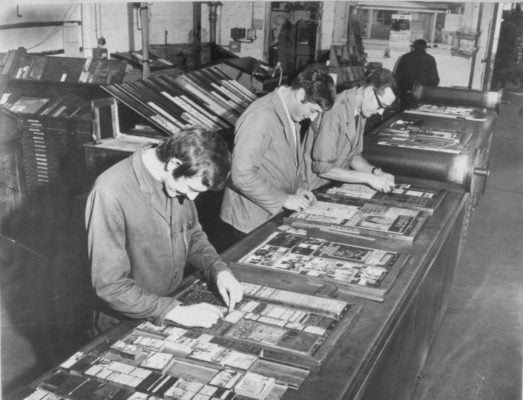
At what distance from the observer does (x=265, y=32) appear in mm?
11102

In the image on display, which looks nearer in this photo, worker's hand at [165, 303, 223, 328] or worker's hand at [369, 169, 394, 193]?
worker's hand at [165, 303, 223, 328]

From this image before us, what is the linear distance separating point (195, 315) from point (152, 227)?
37cm

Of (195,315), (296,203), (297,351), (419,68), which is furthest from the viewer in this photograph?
(419,68)

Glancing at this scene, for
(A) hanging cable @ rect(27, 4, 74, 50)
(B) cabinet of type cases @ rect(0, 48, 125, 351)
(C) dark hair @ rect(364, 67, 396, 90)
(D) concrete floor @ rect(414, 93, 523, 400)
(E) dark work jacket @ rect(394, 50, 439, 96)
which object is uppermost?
(A) hanging cable @ rect(27, 4, 74, 50)

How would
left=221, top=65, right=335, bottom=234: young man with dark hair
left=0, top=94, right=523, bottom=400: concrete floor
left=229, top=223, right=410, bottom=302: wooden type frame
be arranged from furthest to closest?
left=0, top=94, right=523, bottom=400: concrete floor < left=221, top=65, right=335, bottom=234: young man with dark hair < left=229, top=223, right=410, bottom=302: wooden type frame

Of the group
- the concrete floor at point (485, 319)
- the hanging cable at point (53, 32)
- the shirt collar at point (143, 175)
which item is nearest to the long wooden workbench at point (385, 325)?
the concrete floor at point (485, 319)

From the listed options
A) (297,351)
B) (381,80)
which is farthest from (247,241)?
(381,80)

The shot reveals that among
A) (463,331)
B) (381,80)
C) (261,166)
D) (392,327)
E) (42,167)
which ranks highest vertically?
(381,80)

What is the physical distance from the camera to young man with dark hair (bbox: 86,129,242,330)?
5.72 feet

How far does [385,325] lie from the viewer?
1817 millimetres

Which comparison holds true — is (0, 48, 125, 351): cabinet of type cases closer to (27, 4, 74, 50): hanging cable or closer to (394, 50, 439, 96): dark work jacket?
(27, 4, 74, 50): hanging cable

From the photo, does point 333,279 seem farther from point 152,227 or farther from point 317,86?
point 317,86

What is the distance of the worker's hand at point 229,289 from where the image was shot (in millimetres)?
1855

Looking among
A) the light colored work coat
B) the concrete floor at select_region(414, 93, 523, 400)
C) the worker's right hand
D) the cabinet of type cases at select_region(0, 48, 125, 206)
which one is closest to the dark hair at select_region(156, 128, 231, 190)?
the light colored work coat
